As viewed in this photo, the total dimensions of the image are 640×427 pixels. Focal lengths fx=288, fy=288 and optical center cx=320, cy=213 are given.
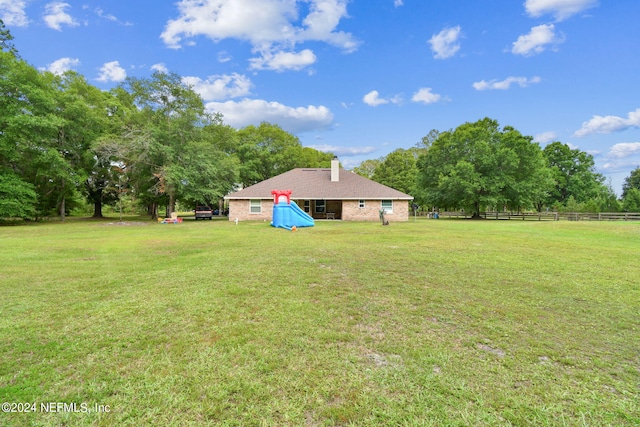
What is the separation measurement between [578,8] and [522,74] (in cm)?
769

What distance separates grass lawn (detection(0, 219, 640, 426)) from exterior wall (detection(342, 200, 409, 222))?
18247 mm

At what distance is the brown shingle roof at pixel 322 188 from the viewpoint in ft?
79.5

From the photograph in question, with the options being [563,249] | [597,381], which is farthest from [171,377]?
[563,249]

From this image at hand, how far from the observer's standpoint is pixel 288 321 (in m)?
3.54

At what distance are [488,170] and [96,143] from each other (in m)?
34.9

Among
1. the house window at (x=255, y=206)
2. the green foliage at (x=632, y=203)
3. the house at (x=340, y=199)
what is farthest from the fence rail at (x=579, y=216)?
the house window at (x=255, y=206)

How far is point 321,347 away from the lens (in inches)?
115

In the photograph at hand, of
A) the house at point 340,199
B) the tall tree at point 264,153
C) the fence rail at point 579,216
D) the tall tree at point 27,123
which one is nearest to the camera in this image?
the tall tree at point 27,123

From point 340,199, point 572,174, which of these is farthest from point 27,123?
point 572,174

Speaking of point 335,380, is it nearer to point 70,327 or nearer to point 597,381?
point 597,381

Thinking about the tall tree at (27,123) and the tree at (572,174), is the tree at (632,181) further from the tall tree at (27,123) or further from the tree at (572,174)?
the tall tree at (27,123)

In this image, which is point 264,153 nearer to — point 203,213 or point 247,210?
point 203,213

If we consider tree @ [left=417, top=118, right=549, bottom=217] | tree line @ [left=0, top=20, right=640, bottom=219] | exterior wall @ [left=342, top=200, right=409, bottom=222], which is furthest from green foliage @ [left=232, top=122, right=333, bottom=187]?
tree @ [left=417, top=118, right=549, bottom=217]

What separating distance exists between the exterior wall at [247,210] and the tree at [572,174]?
4310 centimetres
